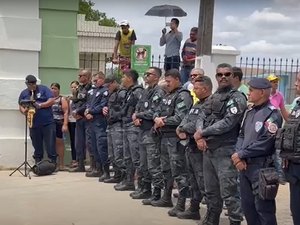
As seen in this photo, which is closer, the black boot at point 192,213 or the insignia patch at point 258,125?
the insignia patch at point 258,125

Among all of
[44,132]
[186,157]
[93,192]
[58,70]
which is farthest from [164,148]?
[58,70]

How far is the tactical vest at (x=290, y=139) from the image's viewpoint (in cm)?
515

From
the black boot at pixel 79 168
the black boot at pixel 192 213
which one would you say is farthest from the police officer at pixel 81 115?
the black boot at pixel 192 213

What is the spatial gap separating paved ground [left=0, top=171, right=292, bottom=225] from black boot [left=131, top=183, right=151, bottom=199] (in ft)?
0.43

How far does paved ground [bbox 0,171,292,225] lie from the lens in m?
7.14

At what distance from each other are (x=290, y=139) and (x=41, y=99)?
6549 mm

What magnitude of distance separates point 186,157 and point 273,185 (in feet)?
6.70

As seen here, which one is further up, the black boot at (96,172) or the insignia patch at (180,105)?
the insignia patch at (180,105)

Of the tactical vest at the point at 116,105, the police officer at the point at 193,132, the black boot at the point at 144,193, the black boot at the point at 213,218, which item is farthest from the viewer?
the tactical vest at the point at 116,105

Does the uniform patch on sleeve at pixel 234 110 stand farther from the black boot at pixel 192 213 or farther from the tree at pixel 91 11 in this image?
the tree at pixel 91 11

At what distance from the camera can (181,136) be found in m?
7.02

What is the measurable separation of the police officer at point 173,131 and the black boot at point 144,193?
0.87 metres

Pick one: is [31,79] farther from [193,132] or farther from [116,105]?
[193,132]

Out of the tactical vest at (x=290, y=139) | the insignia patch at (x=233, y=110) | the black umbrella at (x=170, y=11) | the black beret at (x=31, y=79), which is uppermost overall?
the black umbrella at (x=170, y=11)
